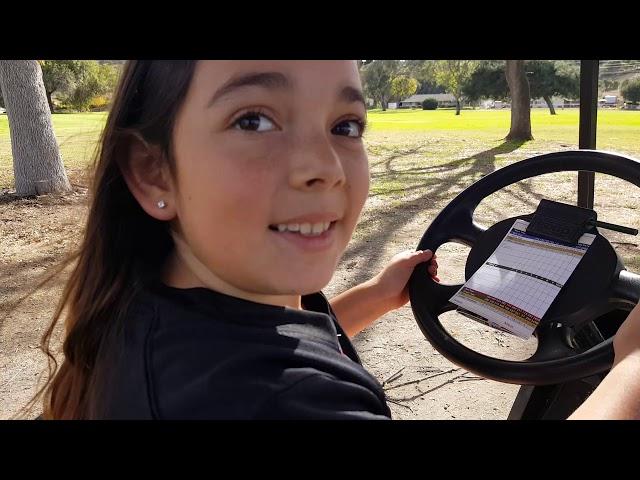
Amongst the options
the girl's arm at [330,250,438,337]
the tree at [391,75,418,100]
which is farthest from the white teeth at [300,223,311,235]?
the tree at [391,75,418,100]

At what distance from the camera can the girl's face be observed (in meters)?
0.78

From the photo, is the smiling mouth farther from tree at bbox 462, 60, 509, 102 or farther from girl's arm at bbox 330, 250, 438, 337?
tree at bbox 462, 60, 509, 102

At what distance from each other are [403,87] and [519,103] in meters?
15.2

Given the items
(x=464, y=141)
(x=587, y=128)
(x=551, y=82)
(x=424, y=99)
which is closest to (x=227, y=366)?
(x=587, y=128)

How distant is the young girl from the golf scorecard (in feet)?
0.85

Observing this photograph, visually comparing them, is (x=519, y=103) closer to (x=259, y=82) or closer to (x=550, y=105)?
(x=550, y=105)

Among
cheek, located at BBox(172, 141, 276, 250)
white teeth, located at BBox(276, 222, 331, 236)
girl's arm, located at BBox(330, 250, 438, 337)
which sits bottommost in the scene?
girl's arm, located at BBox(330, 250, 438, 337)

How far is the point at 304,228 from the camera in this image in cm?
83

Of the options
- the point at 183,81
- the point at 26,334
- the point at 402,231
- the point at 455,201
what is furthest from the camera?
the point at 402,231

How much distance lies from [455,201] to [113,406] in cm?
92

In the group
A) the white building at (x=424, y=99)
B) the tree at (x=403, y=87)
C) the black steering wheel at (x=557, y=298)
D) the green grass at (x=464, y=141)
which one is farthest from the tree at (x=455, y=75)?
the black steering wheel at (x=557, y=298)

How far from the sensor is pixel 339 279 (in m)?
3.53
